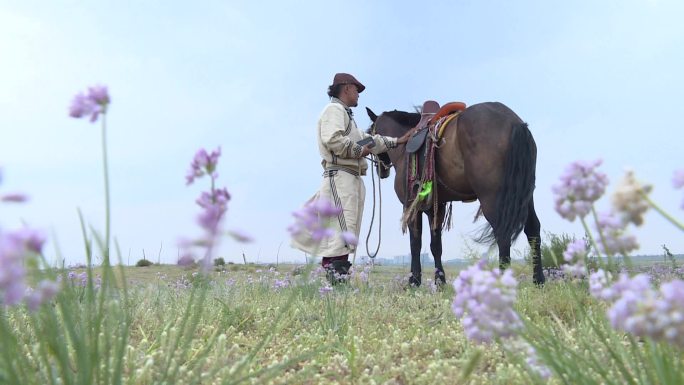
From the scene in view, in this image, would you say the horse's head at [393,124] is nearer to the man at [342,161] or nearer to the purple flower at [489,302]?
the man at [342,161]

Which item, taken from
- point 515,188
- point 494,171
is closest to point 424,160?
point 494,171

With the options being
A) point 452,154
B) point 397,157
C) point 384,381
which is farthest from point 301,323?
point 397,157

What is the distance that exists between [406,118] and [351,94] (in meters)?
1.18

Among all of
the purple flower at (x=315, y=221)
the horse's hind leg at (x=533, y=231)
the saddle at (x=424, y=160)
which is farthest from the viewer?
the saddle at (x=424, y=160)

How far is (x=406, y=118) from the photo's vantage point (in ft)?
27.1

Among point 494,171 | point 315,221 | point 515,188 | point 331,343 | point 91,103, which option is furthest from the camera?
point 494,171

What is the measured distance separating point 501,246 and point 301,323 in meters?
2.58

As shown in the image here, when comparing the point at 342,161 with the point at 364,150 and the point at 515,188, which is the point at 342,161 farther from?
the point at 515,188

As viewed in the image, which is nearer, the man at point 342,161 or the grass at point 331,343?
the grass at point 331,343

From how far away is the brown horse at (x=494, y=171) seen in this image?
5.81m

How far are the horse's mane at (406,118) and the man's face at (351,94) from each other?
100 centimetres

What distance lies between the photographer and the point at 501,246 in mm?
5762

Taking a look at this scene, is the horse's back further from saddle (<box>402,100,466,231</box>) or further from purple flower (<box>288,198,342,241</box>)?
purple flower (<box>288,198,342,241</box>)

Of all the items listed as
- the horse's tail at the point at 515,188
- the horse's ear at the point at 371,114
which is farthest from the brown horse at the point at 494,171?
the horse's ear at the point at 371,114
